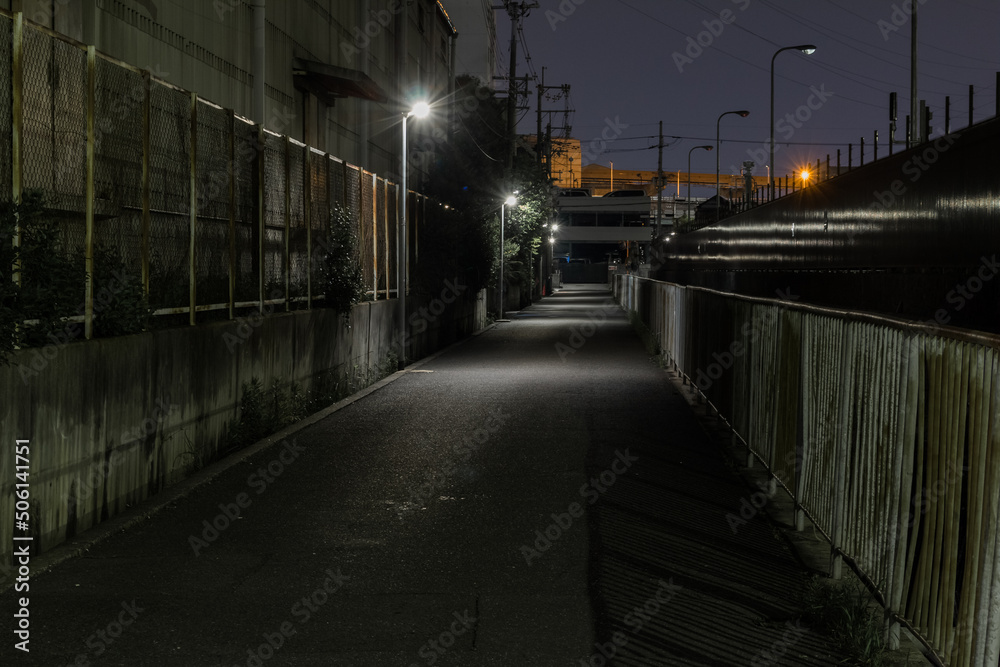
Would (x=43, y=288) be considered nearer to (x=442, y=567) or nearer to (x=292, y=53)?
(x=442, y=567)

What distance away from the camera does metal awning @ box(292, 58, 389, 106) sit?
72.5 feet

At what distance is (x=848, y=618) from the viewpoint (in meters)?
5.01

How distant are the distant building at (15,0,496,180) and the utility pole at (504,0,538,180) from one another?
7.87 metres

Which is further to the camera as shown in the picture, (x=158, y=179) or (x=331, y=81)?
(x=331, y=81)

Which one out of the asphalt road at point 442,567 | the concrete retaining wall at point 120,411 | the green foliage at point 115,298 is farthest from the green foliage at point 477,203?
the green foliage at point 115,298

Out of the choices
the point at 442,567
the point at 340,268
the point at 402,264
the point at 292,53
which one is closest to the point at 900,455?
the point at 442,567

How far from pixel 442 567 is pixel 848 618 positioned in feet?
7.33

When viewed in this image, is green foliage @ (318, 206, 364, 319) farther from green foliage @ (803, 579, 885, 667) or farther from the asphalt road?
green foliage @ (803, 579, 885, 667)

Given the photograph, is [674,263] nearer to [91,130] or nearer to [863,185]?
[863,185]

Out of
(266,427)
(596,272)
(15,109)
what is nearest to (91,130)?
(15,109)

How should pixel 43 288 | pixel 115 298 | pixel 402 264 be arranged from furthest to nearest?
pixel 402 264 → pixel 115 298 → pixel 43 288

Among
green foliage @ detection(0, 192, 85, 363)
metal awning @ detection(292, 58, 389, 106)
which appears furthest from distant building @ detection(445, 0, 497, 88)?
green foliage @ detection(0, 192, 85, 363)

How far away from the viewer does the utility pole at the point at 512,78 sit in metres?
47.6

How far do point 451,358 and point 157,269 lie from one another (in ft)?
43.4
